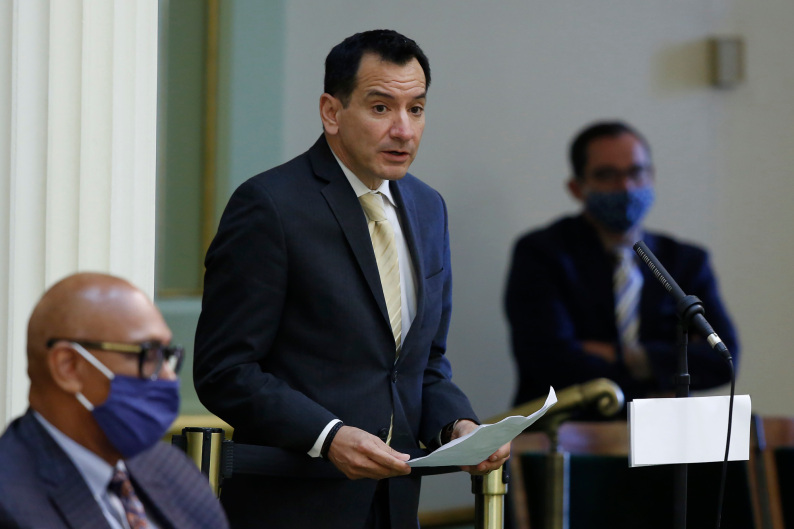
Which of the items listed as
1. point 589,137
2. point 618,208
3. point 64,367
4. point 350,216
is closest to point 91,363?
point 64,367

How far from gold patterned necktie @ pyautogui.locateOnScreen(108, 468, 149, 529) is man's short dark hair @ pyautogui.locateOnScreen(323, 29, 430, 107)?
88cm

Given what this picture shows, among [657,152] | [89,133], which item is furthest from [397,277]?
[657,152]

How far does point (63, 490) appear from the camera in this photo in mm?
1303

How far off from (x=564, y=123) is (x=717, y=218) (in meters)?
0.96

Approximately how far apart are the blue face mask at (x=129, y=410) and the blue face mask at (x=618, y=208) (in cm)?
313

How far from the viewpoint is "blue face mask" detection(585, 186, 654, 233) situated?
14.1 feet

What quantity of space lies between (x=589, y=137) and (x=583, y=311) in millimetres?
740

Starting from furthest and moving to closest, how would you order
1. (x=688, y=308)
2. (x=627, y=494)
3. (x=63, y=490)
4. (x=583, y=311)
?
(x=583, y=311) < (x=627, y=494) < (x=688, y=308) < (x=63, y=490)

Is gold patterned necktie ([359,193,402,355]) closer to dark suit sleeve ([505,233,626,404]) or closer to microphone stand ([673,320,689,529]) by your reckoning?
microphone stand ([673,320,689,529])

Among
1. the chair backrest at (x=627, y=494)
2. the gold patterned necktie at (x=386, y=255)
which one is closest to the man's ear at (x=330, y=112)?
the gold patterned necktie at (x=386, y=255)

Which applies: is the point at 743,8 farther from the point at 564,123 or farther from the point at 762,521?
the point at 762,521

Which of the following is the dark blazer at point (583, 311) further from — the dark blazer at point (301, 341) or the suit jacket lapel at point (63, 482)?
the suit jacket lapel at point (63, 482)

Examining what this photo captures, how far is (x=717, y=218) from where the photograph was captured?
16.8ft

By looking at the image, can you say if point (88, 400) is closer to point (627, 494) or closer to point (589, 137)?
point (627, 494)
